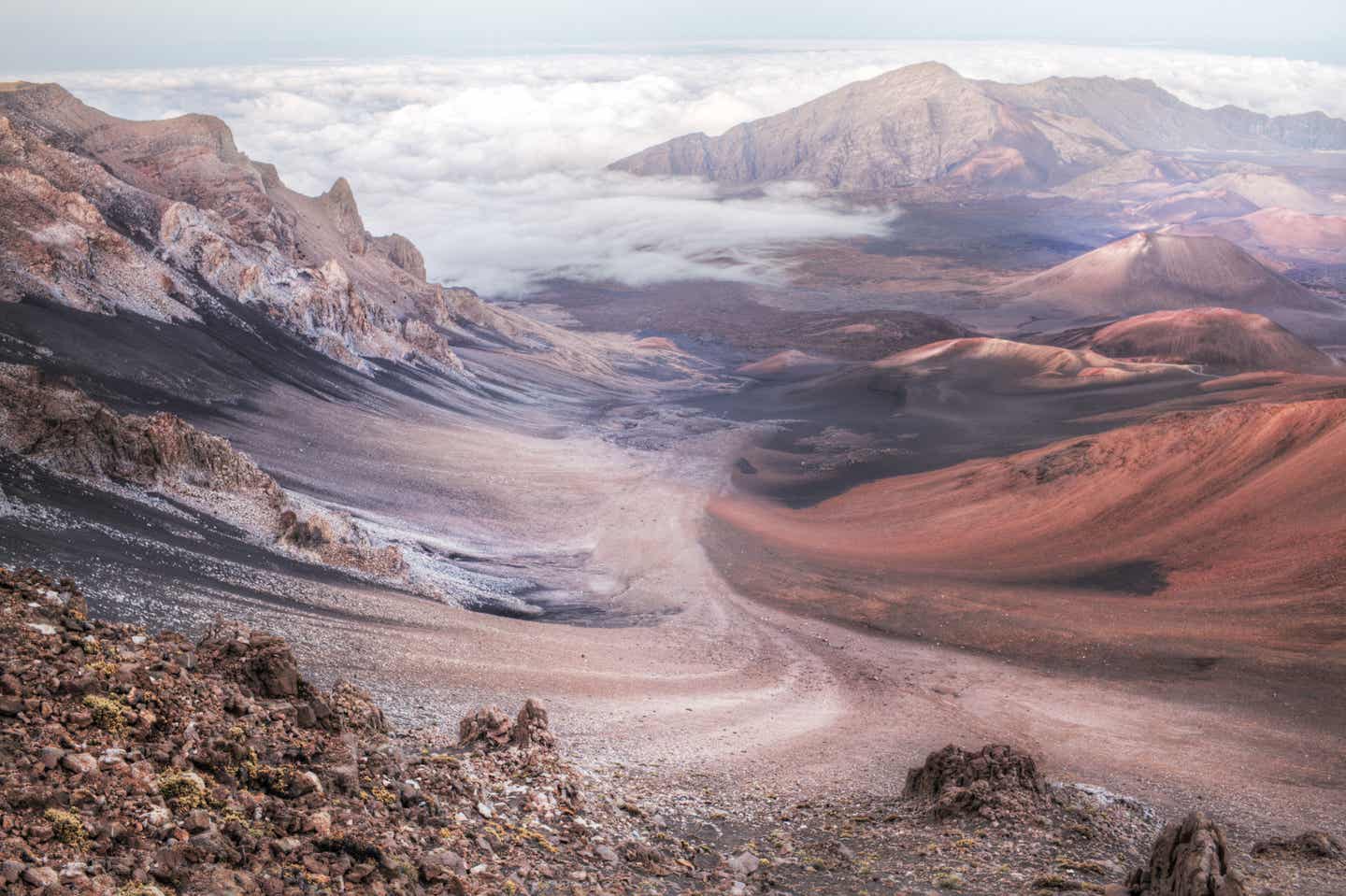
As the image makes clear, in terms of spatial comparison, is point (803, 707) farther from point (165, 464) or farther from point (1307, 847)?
point (165, 464)

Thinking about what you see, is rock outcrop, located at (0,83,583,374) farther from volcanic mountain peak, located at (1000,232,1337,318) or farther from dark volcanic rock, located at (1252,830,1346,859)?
volcanic mountain peak, located at (1000,232,1337,318)

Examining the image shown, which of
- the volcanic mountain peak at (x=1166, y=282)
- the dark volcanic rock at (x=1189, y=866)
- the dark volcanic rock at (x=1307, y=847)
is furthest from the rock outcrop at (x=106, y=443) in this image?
the volcanic mountain peak at (x=1166, y=282)

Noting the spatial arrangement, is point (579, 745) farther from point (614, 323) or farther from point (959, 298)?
point (959, 298)

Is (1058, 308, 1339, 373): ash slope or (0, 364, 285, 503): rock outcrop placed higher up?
(1058, 308, 1339, 373): ash slope

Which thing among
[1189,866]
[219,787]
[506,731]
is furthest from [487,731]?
[1189,866]

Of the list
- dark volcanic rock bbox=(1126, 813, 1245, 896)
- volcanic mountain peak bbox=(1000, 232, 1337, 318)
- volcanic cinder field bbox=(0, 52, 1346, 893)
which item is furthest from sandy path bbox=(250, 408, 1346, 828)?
volcanic mountain peak bbox=(1000, 232, 1337, 318)

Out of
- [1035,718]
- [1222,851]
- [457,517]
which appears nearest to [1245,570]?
[1035,718]
